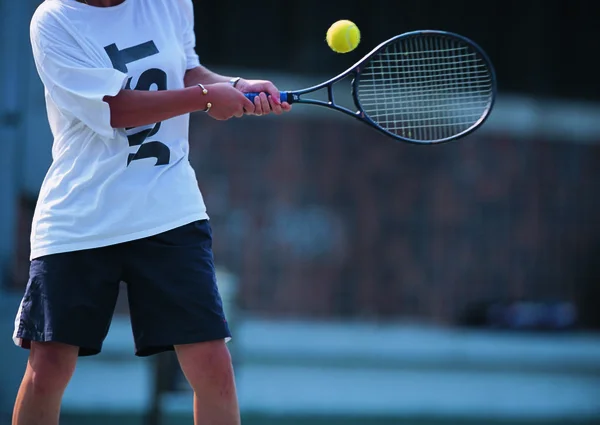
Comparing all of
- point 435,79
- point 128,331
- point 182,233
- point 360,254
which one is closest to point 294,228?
point 360,254

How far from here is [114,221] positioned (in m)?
2.09

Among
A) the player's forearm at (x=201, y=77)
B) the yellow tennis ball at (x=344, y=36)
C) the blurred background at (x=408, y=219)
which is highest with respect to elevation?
the yellow tennis ball at (x=344, y=36)

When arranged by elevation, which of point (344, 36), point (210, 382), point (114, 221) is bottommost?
point (210, 382)

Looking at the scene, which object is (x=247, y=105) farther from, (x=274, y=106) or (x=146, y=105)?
(x=146, y=105)

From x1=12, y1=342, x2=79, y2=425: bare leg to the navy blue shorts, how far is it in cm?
4

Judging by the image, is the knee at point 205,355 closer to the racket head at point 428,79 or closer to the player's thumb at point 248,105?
the player's thumb at point 248,105

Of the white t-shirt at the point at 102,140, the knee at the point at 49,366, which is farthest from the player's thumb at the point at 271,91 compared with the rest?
the knee at the point at 49,366

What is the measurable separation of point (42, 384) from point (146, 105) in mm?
681

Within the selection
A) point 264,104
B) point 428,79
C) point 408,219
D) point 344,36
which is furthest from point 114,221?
point 408,219

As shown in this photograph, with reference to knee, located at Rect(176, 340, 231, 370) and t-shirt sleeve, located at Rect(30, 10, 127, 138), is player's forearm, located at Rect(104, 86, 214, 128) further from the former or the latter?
knee, located at Rect(176, 340, 231, 370)

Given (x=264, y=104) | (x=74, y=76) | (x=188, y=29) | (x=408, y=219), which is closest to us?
(x=74, y=76)

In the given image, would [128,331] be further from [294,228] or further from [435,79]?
[435,79]

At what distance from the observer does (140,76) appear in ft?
7.11

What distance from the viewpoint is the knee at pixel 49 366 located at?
2.11 meters
